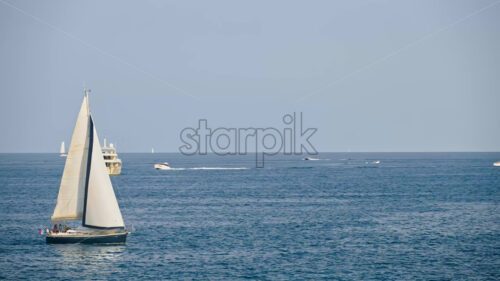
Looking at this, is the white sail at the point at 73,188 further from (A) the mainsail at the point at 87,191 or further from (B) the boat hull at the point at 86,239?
(B) the boat hull at the point at 86,239

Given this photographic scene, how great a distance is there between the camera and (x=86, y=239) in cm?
6269

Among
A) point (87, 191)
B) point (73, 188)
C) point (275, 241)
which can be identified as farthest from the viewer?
point (275, 241)

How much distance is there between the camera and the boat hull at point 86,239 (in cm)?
6256

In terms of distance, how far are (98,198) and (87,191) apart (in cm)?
122

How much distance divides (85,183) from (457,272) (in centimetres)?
3437

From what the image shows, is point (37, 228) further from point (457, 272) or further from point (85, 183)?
point (457, 272)

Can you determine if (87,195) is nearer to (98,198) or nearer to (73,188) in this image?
(98,198)

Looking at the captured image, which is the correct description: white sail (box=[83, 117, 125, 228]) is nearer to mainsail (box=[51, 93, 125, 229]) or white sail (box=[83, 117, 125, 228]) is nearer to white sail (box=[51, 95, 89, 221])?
mainsail (box=[51, 93, 125, 229])

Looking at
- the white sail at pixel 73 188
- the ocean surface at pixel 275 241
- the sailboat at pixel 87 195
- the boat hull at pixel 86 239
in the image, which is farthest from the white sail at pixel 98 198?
the ocean surface at pixel 275 241

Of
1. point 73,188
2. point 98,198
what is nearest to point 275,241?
point 98,198

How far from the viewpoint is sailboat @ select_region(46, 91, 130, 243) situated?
6166cm

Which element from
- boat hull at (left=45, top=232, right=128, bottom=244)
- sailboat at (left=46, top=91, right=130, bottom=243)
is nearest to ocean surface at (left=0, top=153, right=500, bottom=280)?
boat hull at (left=45, top=232, right=128, bottom=244)

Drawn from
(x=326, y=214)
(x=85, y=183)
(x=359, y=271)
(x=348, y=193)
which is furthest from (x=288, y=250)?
(x=348, y=193)

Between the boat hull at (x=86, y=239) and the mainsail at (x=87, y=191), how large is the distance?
45.0 inches
